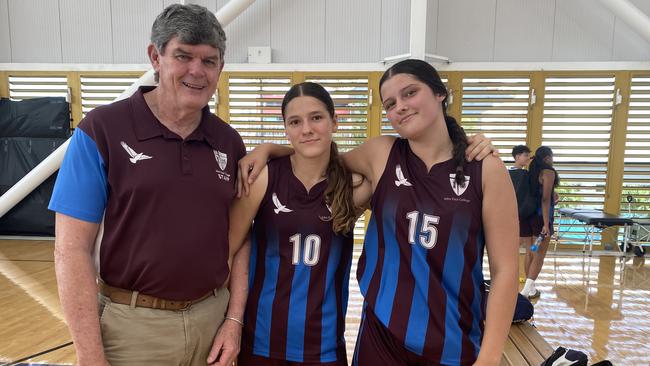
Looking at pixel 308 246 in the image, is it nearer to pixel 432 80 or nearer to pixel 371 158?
pixel 371 158

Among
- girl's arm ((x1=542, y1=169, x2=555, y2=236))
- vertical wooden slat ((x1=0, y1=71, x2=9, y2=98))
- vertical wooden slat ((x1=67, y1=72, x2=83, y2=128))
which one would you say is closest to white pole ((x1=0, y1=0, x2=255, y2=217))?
vertical wooden slat ((x1=67, y1=72, x2=83, y2=128))

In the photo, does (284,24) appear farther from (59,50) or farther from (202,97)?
(202,97)

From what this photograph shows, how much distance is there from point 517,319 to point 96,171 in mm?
3132

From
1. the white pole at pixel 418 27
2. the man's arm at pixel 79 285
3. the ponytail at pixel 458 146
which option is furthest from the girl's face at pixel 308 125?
the white pole at pixel 418 27

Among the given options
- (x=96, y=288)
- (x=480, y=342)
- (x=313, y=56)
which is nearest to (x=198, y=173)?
(x=96, y=288)

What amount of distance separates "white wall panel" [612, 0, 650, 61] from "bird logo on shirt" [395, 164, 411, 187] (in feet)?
21.6

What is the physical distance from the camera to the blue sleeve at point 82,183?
1034 mm

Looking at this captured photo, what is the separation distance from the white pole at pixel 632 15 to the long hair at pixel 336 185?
6430 mm

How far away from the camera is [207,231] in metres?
1.18

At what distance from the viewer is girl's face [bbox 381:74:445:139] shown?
1.24 metres

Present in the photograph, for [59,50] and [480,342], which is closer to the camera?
[480,342]

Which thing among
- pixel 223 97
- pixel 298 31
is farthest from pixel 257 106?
pixel 298 31

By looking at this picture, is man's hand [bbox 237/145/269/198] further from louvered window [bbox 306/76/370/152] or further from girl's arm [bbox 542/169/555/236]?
louvered window [bbox 306/76/370/152]

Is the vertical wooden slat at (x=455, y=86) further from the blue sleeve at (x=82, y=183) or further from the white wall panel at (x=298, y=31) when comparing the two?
the blue sleeve at (x=82, y=183)
